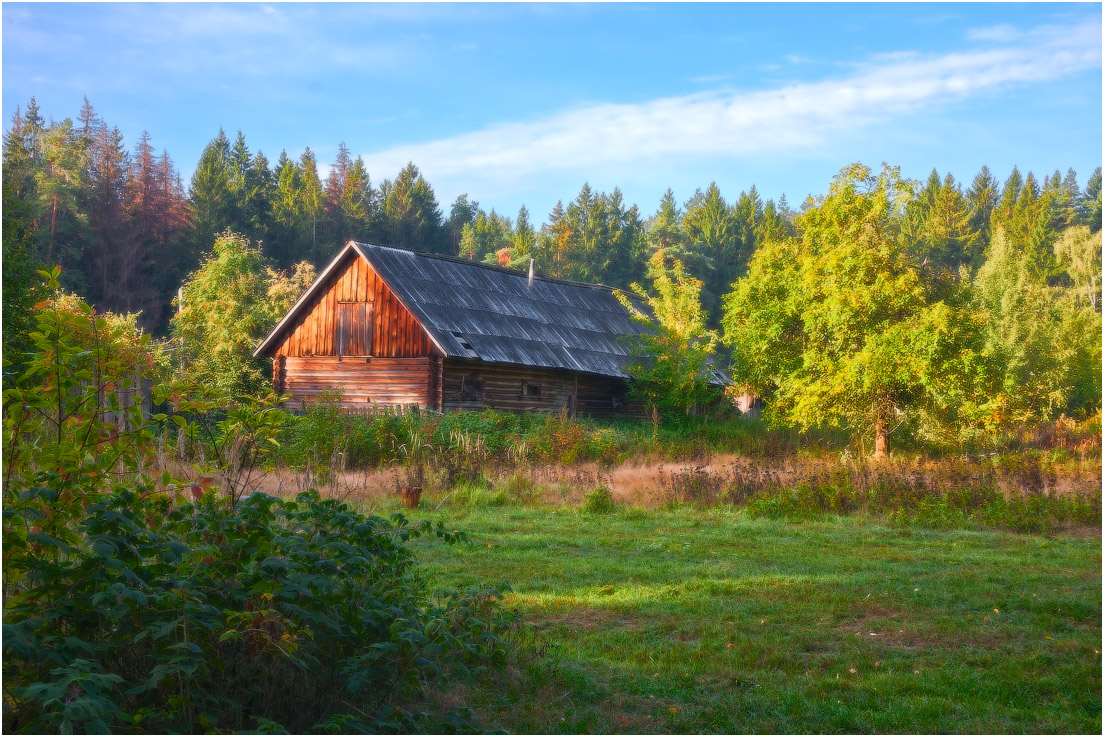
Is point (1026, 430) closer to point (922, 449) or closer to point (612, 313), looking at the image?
point (922, 449)

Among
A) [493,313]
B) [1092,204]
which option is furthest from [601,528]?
[1092,204]

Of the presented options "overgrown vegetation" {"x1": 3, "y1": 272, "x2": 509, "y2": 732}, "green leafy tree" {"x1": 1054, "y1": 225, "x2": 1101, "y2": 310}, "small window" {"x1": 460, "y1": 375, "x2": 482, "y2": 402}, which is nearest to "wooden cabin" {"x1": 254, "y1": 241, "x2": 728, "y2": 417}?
"small window" {"x1": 460, "y1": 375, "x2": 482, "y2": 402}

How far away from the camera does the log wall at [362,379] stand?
2630cm

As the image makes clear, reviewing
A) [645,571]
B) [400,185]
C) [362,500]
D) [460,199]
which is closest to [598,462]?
[362,500]

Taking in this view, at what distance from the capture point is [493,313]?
29.3 metres

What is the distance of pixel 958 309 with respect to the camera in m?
21.5

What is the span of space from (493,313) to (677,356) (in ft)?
20.5

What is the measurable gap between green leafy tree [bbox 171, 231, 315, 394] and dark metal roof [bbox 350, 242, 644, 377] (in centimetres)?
892

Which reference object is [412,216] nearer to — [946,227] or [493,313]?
[946,227]

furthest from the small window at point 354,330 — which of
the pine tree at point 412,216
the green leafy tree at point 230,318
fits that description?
the pine tree at point 412,216

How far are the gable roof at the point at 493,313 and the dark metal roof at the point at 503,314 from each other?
41mm

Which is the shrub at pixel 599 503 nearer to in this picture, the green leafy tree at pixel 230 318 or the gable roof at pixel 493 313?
A: the gable roof at pixel 493 313

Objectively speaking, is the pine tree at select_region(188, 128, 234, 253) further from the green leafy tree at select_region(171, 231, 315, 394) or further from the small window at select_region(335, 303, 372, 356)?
the small window at select_region(335, 303, 372, 356)

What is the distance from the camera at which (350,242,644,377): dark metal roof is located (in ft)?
87.7
